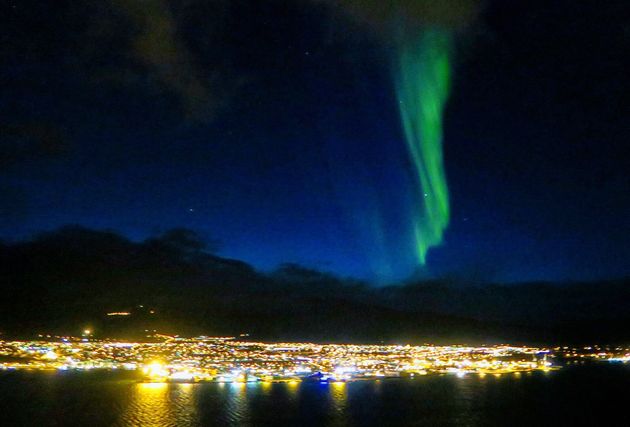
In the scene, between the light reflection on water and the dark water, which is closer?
the light reflection on water

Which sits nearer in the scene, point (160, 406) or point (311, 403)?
point (160, 406)

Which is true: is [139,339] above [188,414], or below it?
above

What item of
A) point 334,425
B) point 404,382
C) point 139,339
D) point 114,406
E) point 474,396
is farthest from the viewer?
point 139,339

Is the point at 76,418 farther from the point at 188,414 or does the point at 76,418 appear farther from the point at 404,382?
the point at 404,382

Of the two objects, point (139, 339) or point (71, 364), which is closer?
point (71, 364)

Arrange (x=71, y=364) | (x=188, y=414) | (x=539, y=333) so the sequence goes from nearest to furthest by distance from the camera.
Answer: (x=188, y=414)
(x=71, y=364)
(x=539, y=333)

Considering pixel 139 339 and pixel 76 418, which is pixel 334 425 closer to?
pixel 76 418

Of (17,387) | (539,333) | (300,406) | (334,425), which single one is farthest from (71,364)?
(539,333)

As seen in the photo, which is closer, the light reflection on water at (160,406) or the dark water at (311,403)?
the light reflection on water at (160,406)
